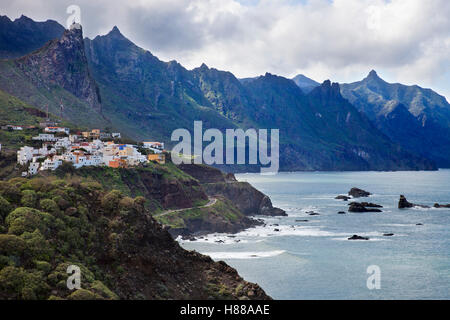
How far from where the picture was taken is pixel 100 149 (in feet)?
423

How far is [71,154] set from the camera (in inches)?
4262

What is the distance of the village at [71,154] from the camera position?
10431cm

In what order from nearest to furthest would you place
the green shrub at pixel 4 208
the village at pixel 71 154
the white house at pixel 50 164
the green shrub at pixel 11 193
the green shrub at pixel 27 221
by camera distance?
the green shrub at pixel 27 221
the green shrub at pixel 4 208
the green shrub at pixel 11 193
the white house at pixel 50 164
the village at pixel 71 154

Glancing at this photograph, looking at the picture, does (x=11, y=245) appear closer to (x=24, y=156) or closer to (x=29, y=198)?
(x=29, y=198)

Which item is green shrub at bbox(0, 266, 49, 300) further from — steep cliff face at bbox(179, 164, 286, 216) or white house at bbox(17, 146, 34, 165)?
steep cliff face at bbox(179, 164, 286, 216)

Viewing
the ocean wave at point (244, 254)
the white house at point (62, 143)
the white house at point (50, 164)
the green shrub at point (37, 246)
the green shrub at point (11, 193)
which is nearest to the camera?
the green shrub at point (37, 246)

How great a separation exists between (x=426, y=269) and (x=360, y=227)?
1812 inches

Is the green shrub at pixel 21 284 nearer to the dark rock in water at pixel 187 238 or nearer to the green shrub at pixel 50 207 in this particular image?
the green shrub at pixel 50 207

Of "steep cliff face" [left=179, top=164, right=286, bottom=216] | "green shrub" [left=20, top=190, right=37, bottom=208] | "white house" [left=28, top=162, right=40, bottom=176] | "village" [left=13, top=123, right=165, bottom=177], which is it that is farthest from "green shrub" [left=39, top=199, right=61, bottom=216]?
"steep cliff face" [left=179, top=164, right=286, bottom=216]

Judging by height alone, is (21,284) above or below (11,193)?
below

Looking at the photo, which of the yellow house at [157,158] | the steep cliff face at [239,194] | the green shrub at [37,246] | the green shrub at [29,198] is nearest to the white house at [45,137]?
the yellow house at [157,158]

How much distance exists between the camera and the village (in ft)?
342

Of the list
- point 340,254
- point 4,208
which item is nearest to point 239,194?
point 340,254
